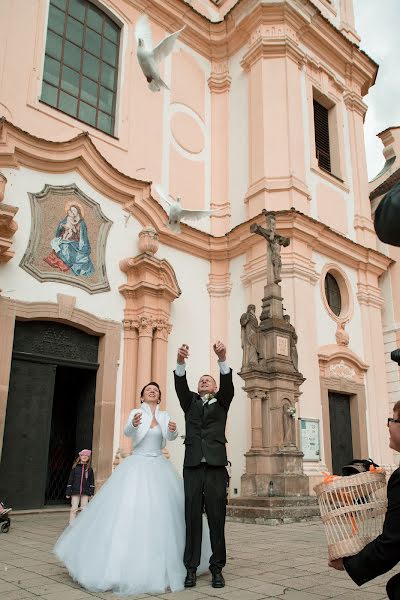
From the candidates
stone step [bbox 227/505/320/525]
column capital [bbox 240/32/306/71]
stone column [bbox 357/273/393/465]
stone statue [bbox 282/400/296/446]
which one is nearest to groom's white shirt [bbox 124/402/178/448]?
stone step [bbox 227/505/320/525]

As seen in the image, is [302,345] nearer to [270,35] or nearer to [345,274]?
[345,274]

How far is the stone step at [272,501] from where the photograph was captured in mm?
8969

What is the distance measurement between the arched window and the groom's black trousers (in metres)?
10.2

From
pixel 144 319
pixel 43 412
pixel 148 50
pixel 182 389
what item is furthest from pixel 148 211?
pixel 182 389

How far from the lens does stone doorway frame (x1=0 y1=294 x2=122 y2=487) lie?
10.1 m

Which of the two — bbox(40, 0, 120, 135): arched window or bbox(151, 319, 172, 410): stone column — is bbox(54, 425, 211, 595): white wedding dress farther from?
bbox(40, 0, 120, 135): arched window

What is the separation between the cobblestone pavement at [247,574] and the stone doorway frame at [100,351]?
11.0 ft

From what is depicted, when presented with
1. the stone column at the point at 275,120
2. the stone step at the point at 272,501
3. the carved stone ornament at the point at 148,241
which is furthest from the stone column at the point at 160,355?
the stone column at the point at 275,120

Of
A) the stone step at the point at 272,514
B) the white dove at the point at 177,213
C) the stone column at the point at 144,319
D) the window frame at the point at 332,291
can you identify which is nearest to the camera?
the stone step at the point at 272,514

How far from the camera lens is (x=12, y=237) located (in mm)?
10492

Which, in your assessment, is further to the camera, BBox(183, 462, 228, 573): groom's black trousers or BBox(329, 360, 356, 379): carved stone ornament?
BBox(329, 360, 356, 379): carved stone ornament

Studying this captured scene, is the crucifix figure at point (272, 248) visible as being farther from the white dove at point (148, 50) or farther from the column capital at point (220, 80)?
the column capital at point (220, 80)

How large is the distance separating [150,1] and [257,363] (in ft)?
35.2

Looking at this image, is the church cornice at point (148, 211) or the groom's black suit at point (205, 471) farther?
the church cornice at point (148, 211)
